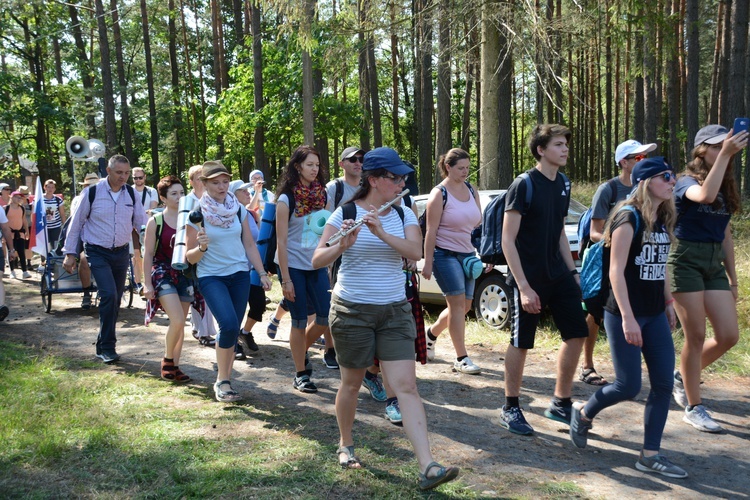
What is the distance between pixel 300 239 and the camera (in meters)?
6.03

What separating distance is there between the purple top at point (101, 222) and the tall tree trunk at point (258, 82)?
12318 mm

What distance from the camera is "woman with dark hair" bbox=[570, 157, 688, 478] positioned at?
4.18 meters

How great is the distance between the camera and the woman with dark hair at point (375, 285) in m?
4.00

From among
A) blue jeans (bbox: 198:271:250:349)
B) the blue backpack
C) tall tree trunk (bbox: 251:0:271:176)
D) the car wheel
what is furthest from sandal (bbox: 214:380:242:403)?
tall tree trunk (bbox: 251:0:271:176)

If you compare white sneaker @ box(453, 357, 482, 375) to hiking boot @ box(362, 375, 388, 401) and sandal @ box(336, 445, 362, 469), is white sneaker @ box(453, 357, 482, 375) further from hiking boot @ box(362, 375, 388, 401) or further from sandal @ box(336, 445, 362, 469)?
sandal @ box(336, 445, 362, 469)

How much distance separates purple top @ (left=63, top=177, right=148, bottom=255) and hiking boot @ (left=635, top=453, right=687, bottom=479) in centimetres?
556

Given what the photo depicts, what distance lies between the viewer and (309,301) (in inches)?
246

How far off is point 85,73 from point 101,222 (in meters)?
30.0

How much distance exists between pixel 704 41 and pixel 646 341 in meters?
31.7

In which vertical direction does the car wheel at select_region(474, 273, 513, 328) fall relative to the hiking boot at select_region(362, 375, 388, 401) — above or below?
above

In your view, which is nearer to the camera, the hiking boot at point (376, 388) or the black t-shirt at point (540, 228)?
the black t-shirt at point (540, 228)

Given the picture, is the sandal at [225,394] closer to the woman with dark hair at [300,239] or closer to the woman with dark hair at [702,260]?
the woman with dark hair at [300,239]

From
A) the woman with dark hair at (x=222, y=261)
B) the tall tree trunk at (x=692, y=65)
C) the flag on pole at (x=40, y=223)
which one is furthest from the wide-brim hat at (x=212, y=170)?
the tall tree trunk at (x=692, y=65)

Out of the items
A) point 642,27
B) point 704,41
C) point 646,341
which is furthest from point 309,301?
point 704,41
